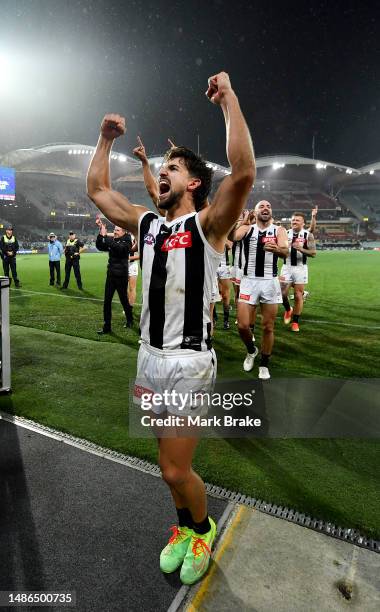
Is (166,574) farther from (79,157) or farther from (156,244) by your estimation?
(79,157)

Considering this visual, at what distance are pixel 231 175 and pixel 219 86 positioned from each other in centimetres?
55

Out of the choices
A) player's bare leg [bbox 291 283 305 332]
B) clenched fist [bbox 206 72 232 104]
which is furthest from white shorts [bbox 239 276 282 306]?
clenched fist [bbox 206 72 232 104]

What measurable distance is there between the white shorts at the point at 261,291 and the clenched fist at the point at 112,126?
11.2 feet

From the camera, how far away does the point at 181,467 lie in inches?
81.0

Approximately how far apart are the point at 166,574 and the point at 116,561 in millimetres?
306

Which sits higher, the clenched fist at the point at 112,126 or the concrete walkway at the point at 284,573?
the clenched fist at the point at 112,126

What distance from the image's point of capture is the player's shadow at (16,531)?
2118mm

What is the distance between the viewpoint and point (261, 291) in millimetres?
5484

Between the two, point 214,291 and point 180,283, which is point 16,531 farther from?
point 214,291

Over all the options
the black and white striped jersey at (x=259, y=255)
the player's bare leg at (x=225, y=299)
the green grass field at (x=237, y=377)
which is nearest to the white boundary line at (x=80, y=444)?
the green grass field at (x=237, y=377)

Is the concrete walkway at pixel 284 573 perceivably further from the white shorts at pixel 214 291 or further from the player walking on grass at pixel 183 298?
the white shorts at pixel 214 291

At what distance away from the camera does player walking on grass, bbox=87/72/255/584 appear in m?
2.05

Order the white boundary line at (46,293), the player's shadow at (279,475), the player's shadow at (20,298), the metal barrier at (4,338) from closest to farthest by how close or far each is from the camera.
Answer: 1. the player's shadow at (279,475)
2. the metal barrier at (4,338)
3. the player's shadow at (20,298)
4. the white boundary line at (46,293)

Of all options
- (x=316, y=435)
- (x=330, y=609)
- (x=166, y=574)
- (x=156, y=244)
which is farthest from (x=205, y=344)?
(x=316, y=435)
